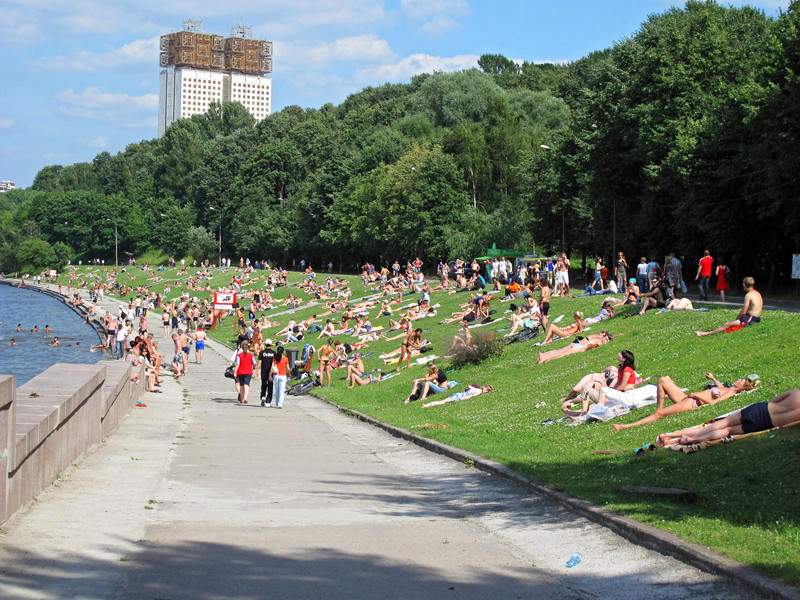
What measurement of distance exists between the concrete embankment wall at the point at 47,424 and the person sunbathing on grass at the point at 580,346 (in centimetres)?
1025

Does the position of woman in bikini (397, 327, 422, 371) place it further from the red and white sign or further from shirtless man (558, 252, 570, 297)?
the red and white sign

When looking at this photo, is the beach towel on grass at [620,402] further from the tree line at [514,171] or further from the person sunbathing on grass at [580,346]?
the tree line at [514,171]

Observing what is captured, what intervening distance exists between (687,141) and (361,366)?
20026 millimetres

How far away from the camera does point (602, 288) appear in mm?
32562

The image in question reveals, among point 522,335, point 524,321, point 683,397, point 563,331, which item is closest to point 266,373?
point 522,335

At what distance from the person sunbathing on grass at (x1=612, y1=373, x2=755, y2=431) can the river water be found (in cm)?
2331

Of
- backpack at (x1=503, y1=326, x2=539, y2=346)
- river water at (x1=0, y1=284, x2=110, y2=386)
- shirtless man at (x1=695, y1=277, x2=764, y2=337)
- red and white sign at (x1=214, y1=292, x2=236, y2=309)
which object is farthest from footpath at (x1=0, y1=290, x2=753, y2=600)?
red and white sign at (x1=214, y1=292, x2=236, y2=309)

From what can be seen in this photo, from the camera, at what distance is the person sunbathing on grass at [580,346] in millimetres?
20141

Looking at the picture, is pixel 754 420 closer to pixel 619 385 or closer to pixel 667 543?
pixel 667 543

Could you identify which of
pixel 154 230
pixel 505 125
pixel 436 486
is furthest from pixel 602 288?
pixel 154 230

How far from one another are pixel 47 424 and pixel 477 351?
1513cm

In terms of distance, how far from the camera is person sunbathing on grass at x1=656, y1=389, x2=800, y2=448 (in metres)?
9.50

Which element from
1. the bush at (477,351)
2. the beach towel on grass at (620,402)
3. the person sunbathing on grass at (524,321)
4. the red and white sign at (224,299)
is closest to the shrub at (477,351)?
the bush at (477,351)

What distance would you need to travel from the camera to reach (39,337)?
6109 cm
